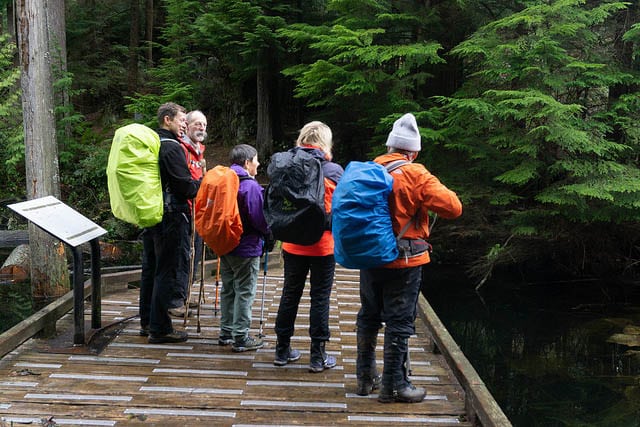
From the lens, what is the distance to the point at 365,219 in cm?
375

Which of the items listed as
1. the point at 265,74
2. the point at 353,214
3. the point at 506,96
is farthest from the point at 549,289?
the point at 353,214

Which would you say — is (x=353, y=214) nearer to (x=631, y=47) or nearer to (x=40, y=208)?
(x=40, y=208)

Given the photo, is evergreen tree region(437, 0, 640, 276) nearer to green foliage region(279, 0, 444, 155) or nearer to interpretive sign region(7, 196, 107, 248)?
green foliage region(279, 0, 444, 155)

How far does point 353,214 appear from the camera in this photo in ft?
12.3

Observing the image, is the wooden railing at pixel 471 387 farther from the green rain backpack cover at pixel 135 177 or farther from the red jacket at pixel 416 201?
the green rain backpack cover at pixel 135 177

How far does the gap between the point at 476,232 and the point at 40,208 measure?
30.3ft

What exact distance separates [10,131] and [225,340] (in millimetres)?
14571

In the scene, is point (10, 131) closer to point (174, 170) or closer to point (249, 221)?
point (174, 170)

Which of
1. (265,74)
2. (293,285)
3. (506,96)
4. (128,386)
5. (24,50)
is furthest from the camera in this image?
(265,74)

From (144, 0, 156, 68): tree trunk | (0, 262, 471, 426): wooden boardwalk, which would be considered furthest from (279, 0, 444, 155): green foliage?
(144, 0, 156, 68): tree trunk

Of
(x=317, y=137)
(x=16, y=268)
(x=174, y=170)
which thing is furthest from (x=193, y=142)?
(x=16, y=268)

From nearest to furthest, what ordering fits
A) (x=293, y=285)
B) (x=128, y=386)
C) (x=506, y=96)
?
(x=128, y=386), (x=293, y=285), (x=506, y=96)

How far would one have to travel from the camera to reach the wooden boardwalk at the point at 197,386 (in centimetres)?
383

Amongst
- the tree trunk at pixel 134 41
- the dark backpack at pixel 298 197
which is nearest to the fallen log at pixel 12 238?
the tree trunk at pixel 134 41
